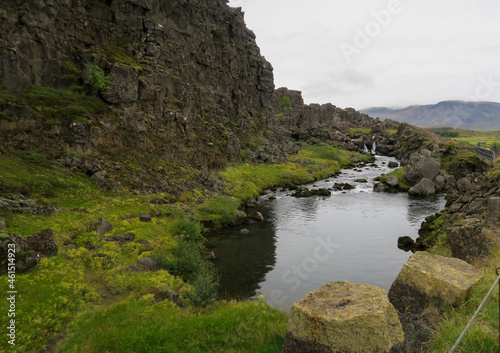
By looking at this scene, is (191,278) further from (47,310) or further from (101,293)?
(47,310)

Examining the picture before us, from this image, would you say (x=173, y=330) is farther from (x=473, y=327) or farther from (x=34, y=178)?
(x=34, y=178)

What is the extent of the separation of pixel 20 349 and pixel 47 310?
2.67m

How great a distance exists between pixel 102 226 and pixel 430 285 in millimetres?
24446

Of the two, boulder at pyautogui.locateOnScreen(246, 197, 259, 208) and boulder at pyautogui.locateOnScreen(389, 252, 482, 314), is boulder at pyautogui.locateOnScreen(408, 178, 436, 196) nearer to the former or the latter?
boulder at pyautogui.locateOnScreen(246, 197, 259, 208)

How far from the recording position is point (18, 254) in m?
16.4

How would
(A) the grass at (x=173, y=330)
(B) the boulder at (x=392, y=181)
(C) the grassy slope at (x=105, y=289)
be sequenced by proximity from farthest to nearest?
(B) the boulder at (x=392, y=181), (C) the grassy slope at (x=105, y=289), (A) the grass at (x=173, y=330)

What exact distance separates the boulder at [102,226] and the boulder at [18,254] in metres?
7.02

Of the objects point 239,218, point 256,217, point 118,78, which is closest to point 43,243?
point 239,218

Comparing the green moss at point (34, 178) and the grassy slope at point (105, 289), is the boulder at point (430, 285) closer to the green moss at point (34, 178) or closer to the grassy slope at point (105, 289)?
the grassy slope at point (105, 289)

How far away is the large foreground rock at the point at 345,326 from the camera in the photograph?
30.6 feet

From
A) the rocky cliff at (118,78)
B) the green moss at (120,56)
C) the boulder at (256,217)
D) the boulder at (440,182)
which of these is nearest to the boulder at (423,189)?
the boulder at (440,182)

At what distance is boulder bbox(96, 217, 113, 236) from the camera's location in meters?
24.9

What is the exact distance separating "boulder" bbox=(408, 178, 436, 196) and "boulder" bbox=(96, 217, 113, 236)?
55.6 m

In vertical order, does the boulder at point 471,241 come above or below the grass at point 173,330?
above
